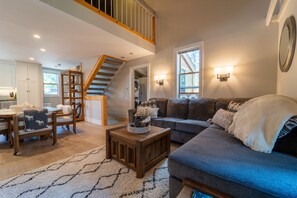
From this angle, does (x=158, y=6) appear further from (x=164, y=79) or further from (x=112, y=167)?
(x=112, y=167)

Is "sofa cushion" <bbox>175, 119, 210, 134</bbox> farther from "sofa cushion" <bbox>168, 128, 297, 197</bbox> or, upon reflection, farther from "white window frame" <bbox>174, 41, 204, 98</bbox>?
"white window frame" <bbox>174, 41, 204, 98</bbox>

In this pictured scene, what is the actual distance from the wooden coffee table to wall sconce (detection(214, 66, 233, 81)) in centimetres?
196

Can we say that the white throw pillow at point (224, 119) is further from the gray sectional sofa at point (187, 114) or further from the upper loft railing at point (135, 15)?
the upper loft railing at point (135, 15)

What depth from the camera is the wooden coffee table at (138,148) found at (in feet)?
5.28

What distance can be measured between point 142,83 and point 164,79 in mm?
2983

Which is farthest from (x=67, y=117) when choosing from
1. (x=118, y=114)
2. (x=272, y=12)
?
(x=272, y=12)

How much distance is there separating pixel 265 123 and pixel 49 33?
3.79m

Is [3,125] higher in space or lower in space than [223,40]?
lower

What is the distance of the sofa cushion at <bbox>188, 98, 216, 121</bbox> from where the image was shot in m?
2.77

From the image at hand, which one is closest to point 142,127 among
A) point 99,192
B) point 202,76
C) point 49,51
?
point 99,192

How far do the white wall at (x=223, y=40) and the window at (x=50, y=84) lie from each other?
532cm

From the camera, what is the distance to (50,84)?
6438 millimetres

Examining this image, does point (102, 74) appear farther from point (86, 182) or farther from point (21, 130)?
point (86, 182)

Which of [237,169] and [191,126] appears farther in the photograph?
[191,126]
